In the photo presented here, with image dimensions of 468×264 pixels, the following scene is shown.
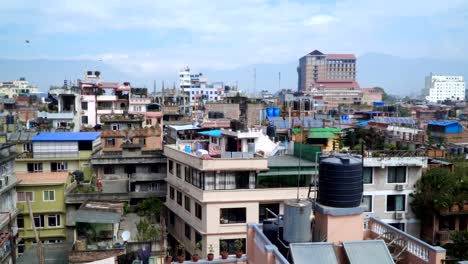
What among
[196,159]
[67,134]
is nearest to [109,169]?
[67,134]

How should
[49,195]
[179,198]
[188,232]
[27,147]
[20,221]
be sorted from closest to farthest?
1. [20,221]
2. [49,195]
3. [188,232]
4. [179,198]
5. [27,147]

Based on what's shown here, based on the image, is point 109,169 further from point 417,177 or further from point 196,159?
point 417,177

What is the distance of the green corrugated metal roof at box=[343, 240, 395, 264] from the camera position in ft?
24.9

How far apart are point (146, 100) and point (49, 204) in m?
31.3

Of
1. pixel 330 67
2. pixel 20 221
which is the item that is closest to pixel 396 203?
pixel 20 221

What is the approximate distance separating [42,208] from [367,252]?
20843mm

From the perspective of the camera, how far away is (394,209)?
2391 cm

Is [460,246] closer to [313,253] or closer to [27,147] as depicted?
[313,253]

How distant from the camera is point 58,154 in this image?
2902 centimetres

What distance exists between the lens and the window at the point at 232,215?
22.0 meters

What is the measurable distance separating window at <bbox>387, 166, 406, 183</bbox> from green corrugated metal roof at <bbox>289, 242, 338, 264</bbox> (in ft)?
56.7

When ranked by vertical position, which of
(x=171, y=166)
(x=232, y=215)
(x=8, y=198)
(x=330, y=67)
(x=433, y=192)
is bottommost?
(x=232, y=215)

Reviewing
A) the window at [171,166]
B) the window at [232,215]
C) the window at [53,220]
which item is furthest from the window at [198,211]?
the window at [53,220]

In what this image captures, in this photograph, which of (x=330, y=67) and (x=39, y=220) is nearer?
(x=39, y=220)
